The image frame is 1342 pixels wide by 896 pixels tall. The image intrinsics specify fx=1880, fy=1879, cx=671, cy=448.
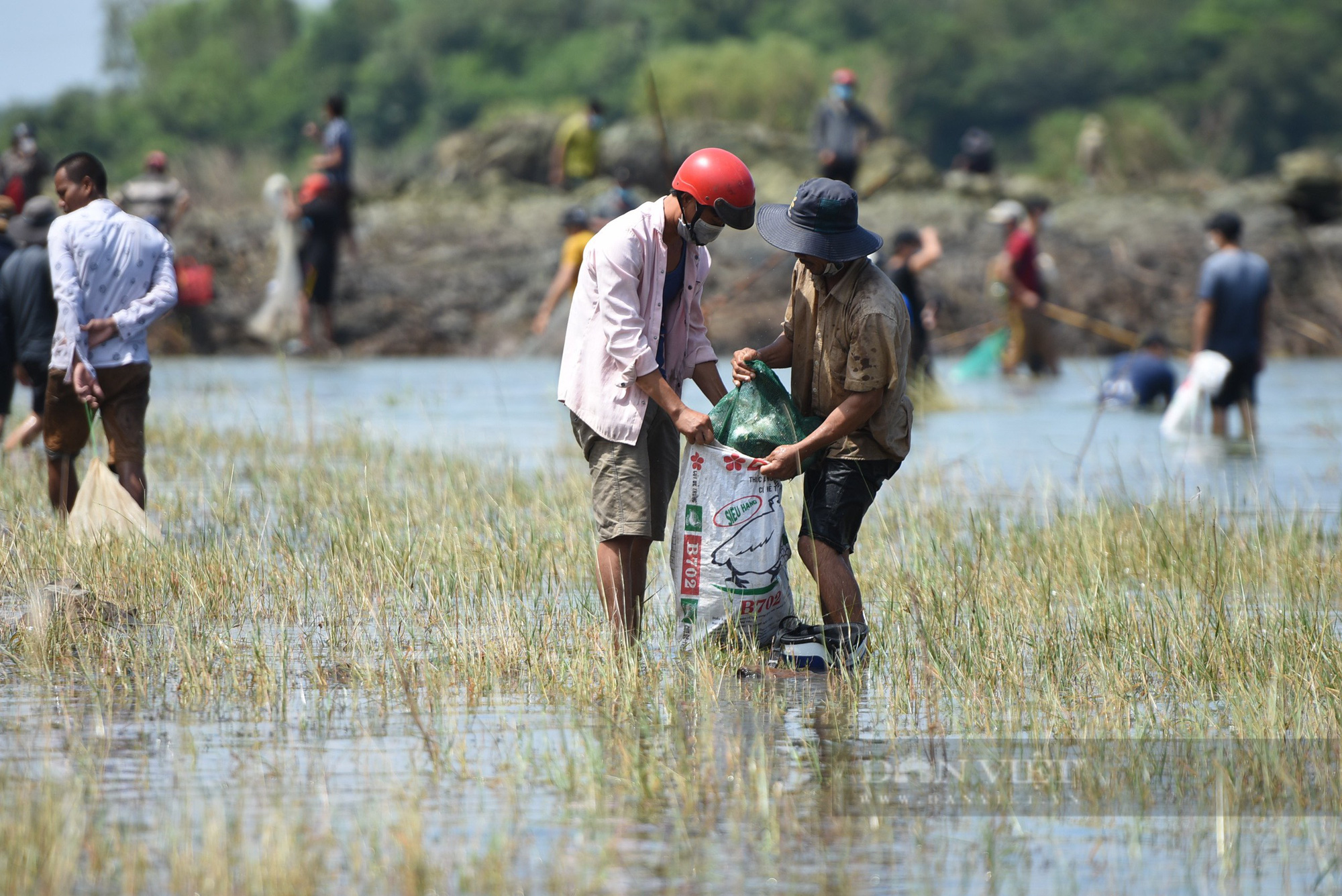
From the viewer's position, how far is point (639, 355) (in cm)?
611

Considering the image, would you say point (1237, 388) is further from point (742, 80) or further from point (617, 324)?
point (742, 80)

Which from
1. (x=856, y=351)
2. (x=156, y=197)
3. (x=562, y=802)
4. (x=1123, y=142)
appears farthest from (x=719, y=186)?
(x=1123, y=142)

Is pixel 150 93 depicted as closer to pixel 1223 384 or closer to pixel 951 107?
pixel 951 107

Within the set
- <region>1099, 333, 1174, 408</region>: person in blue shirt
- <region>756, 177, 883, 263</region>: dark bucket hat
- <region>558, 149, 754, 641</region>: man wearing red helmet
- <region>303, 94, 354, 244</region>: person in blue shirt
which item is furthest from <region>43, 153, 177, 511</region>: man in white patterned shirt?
<region>303, 94, 354, 244</region>: person in blue shirt

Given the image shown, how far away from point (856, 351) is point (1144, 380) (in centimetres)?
1280

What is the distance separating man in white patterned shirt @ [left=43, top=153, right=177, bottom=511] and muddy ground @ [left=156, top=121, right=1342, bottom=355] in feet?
54.2

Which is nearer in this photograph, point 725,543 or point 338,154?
point 725,543

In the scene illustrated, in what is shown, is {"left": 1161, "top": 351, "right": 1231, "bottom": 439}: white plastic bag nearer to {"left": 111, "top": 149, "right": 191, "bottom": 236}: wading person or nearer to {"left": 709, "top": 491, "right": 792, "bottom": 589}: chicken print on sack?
{"left": 709, "top": 491, "right": 792, "bottom": 589}: chicken print on sack

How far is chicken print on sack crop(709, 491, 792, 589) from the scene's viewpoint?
6.34 m

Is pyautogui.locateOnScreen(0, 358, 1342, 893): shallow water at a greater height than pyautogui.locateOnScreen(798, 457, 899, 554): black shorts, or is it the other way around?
pyautogui.locateOnScreen(798, 457, 899, 554): black shorts

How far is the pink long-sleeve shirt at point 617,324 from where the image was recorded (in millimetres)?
6152

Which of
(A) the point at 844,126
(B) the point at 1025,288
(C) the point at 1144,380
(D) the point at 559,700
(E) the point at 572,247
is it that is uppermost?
(A) the point at 844,126

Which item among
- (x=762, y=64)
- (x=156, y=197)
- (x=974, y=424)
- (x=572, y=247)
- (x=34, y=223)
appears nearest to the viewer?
(x=34, y=223)

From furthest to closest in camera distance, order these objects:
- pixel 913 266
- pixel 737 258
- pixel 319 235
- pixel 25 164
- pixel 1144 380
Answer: pixel 737 258, pixel 25 164, pixel 319 235, pixel 1144 380, pixel 913 266
